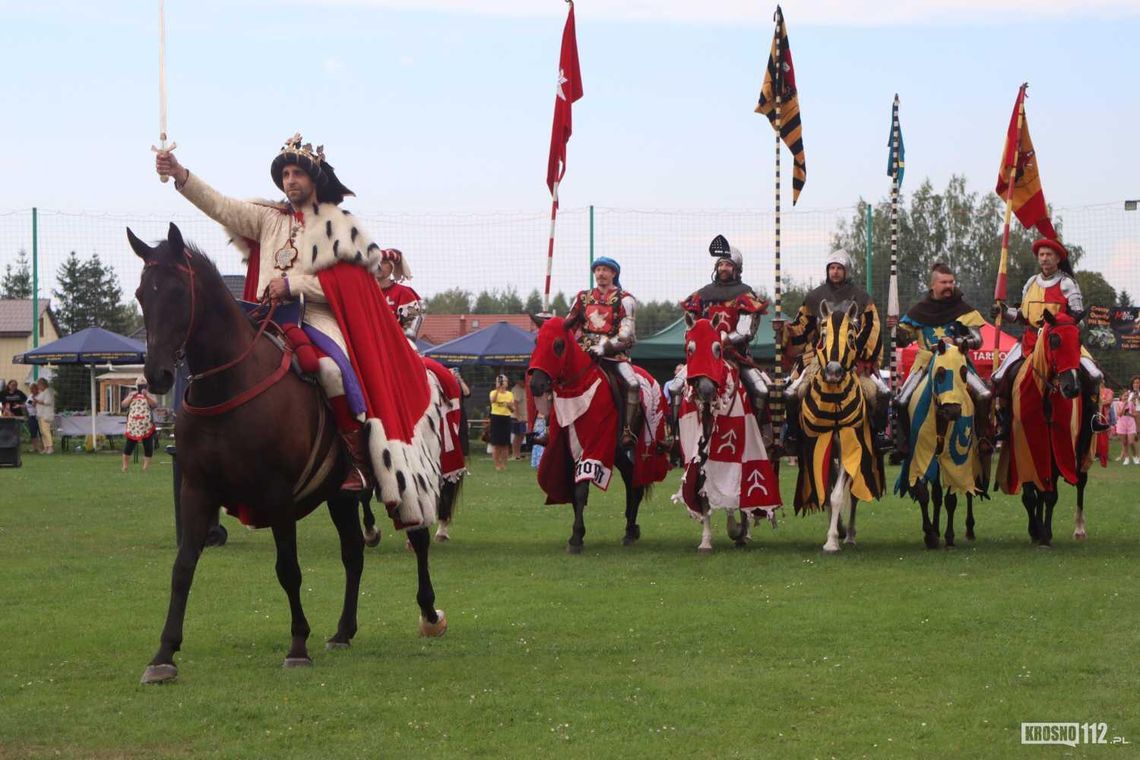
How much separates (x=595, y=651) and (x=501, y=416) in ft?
71.4

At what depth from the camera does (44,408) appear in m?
35.9

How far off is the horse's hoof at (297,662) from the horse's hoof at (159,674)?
698mm

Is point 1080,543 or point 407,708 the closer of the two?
point 407,708

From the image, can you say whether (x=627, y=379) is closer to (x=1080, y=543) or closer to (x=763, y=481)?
(x=763, y=481)

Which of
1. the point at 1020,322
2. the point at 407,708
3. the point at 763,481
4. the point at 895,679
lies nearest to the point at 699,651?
the point at 895,679

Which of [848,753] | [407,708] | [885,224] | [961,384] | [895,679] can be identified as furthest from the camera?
[885,224]

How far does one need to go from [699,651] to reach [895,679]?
1384 mm

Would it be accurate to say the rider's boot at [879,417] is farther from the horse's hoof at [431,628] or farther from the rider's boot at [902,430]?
the horse's hoof at [431,628]

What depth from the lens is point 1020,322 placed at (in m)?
14.5

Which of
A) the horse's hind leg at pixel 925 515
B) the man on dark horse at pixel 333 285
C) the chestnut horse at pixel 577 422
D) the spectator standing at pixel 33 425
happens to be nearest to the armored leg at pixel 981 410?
the horse's hind leg at pixel 925 515

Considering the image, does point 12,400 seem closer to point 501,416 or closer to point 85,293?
point 85,293

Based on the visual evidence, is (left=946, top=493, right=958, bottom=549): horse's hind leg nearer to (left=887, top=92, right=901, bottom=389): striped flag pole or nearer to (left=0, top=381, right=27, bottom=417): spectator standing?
(left=887, top=92, right=901, bottom=389): striped flag pole

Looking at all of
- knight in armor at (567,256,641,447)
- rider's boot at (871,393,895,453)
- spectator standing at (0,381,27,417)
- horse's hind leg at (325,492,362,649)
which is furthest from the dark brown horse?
spectator standing at (0,381,27,417)

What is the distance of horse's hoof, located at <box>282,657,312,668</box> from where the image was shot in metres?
8.48
